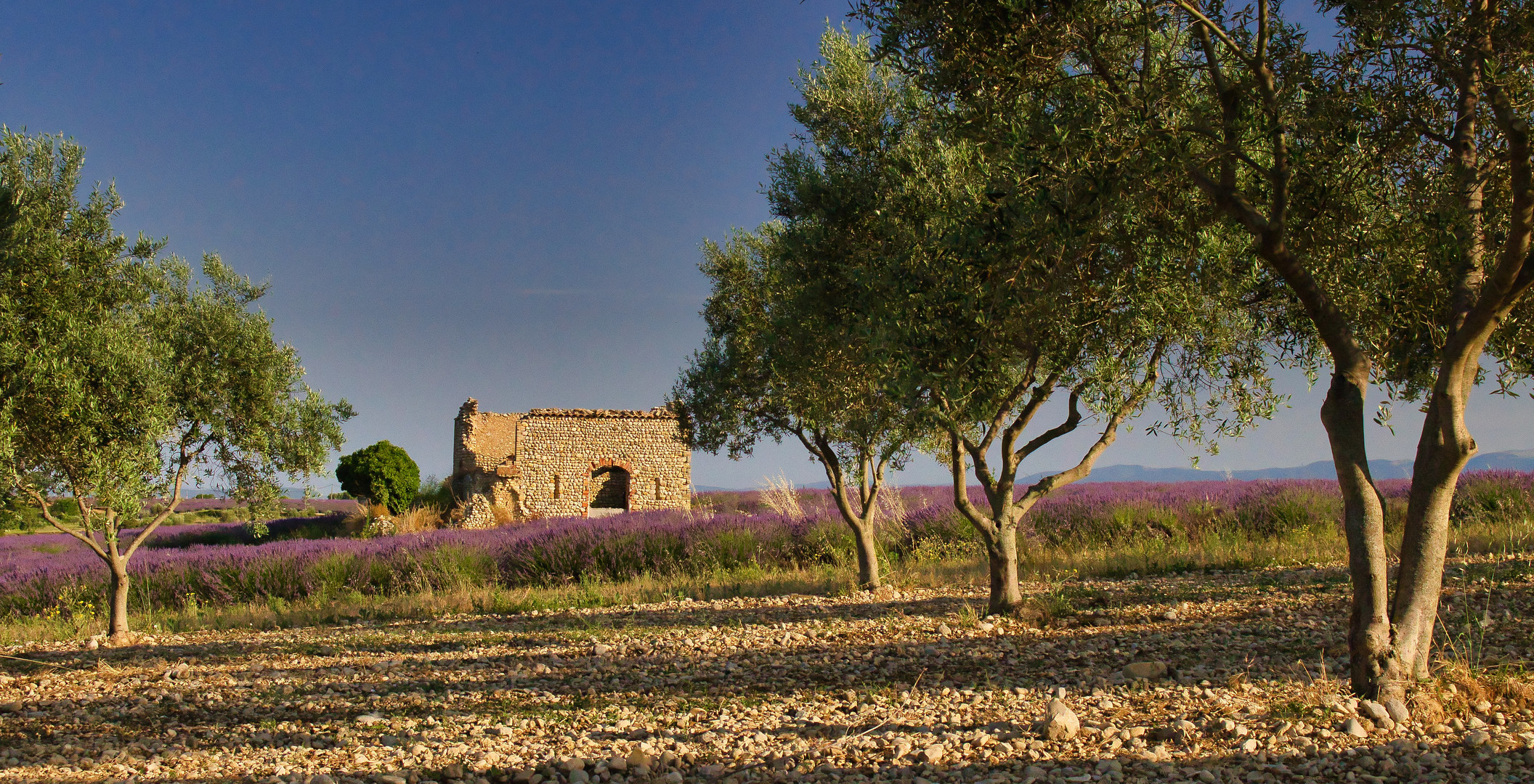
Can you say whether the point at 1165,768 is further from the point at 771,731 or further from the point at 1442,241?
the point at 1442,241

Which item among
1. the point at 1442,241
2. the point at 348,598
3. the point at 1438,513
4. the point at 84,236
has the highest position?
the point at 84,236

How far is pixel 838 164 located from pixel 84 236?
7752 mm

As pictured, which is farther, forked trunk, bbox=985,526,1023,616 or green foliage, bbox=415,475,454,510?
green foliage, bbox=415,475,454,510

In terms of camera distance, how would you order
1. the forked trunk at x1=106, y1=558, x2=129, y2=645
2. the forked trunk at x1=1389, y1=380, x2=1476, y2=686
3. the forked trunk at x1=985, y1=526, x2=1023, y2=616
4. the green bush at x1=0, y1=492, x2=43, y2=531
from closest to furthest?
the forked trunk at x1=1389, y1=380, x2=1476, y2=686
the forked trunk at x1=985, y1=526, x2=1023, y2=616
the green bush at x1=0, y1=492, x2=43, y2=531
the forked trunk at x1=106, y1=558, x2=129, y2=645

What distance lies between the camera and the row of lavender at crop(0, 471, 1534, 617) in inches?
483

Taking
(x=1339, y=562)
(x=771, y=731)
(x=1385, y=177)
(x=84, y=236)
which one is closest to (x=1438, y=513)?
(x=1385, y=177)

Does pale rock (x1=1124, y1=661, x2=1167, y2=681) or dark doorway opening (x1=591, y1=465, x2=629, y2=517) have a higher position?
dark doorway opening (x1=591, y1=465, x2=629, y2=517)

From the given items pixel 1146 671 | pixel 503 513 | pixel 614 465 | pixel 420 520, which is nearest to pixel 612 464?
pixel 614 465

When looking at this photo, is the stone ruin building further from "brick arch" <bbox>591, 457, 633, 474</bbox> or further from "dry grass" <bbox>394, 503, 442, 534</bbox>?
"dry grass" <bbox>394, 503, 442, 534</bbox>

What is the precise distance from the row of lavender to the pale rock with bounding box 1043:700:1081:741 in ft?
26.5

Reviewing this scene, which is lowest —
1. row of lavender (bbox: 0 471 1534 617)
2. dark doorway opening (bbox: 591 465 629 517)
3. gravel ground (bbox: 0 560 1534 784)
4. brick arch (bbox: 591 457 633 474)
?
gravel ground (bbox: 0 560 1534 784)

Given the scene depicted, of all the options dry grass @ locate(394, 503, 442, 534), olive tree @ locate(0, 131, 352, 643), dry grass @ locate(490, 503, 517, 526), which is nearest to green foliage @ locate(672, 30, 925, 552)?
olive tree @ locate(0, 131, 352, 643)

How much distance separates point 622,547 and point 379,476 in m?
15.9

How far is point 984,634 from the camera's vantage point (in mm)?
6668
